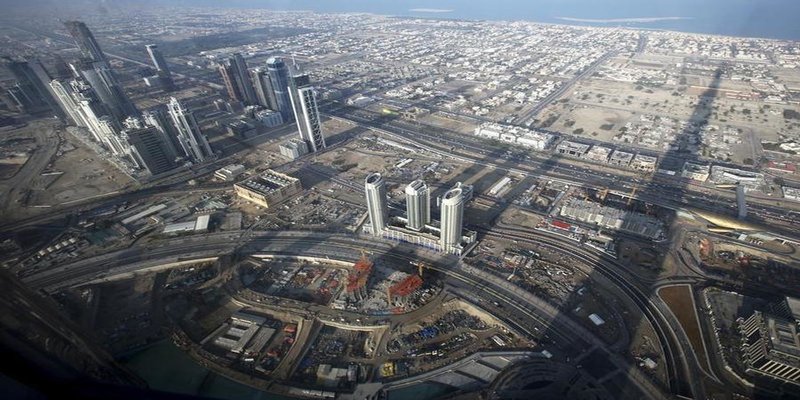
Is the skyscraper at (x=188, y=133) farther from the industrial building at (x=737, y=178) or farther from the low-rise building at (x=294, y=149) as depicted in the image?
the industrial building at (x=737, y=178)

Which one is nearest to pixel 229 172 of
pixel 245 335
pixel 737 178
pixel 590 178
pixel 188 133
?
pixel 188 133

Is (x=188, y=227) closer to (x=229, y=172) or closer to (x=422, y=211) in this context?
(x=229, y=172)

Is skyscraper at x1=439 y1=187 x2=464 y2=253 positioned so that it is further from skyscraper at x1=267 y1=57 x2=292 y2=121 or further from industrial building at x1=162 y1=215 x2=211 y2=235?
skyscraper at x1=267 y1=57 x2=292 y2=121

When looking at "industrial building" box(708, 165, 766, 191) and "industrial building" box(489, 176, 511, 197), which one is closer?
"industrial building" box(708, 165, 766, 191)

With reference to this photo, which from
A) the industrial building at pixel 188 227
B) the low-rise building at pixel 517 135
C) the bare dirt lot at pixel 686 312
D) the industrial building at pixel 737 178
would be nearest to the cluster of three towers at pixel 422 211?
the bare dirt lot at pixel 686 312

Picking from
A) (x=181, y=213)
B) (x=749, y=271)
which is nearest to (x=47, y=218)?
(x=181, y=213)

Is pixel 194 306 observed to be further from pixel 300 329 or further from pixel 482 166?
pixel 482 166

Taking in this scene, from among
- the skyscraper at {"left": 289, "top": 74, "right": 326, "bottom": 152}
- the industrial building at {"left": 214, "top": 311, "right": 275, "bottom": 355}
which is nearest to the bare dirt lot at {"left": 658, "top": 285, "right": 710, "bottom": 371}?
the industrial building at {"left": 214, "top": 311, "right": 275, "bottom": 355}
